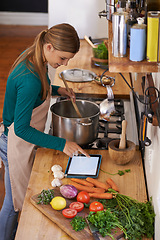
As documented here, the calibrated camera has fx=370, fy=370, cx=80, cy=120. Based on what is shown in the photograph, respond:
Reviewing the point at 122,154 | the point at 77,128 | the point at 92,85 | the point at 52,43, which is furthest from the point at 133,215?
the point at 92,85

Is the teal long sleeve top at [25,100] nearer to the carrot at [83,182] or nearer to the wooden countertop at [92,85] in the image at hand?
the carrot at [83,182]

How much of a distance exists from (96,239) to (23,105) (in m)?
0.73

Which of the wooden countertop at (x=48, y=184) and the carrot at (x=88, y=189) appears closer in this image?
the wooden countertop at (x=48, y=184)

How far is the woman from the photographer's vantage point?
1835 millimetres

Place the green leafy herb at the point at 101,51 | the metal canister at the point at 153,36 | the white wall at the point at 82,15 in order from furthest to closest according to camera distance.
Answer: the white wall at the point at 82,15, the green leafy herb at the point at 101,51, the metal canister at the point at 153,36

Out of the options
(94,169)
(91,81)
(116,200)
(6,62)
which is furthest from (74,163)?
(6,62)

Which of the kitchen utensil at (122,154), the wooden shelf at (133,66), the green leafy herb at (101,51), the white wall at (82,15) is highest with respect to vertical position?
the wooden shelf at (133,66)

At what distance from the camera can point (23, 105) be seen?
6.00ft

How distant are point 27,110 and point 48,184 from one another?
393 mm

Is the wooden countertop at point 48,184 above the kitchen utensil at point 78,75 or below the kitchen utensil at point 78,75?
below

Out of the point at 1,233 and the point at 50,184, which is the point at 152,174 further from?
the point at 1,233

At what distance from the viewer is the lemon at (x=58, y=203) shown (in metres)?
1.68

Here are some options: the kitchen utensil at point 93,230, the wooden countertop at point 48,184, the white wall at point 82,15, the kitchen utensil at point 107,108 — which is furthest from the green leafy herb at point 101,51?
the kitchen utensil at point 93,230

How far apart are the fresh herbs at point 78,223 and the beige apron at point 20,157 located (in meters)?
0.65
